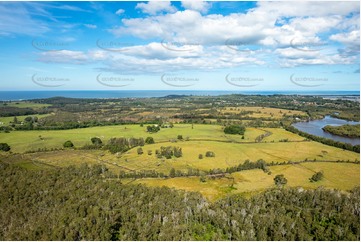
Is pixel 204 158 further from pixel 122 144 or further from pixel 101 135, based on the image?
pixel 101 135

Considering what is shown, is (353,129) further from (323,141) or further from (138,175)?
(138,175)

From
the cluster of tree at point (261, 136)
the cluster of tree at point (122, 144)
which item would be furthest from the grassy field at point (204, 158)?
the cluster of tree at point (261, 136)

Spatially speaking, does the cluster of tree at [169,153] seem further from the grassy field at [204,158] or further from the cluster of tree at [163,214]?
the cluster of tree at [163,214]

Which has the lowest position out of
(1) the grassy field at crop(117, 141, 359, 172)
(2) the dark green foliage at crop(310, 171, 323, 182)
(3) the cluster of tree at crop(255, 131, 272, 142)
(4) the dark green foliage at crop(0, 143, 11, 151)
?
(2) the dark green foliage at crop(310, 171, 323, 182)

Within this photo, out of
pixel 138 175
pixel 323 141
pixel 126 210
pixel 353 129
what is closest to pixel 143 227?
pixel 126 210

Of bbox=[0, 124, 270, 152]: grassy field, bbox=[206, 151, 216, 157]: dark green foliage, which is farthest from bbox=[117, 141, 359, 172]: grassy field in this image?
bbox=[0, 124, 270, 152]: grassy field

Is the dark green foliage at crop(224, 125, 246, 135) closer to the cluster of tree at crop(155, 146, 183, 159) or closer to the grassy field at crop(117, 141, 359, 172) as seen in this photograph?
the grassy field at crop(117, 141, 359, 172)
